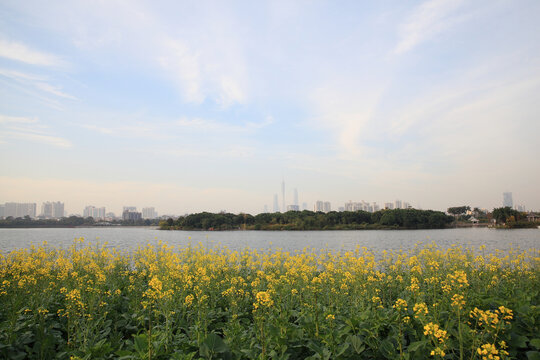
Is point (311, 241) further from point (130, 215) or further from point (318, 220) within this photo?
point (130, 215)

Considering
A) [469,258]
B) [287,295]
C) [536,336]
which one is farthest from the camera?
[469,258]

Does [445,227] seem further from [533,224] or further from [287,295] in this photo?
[287,295]

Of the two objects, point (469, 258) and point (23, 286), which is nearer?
point (23, 286)

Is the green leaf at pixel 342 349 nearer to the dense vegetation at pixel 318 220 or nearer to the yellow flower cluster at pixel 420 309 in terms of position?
the yellow flower cluster at pixel 420 309

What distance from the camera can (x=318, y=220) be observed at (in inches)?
3501

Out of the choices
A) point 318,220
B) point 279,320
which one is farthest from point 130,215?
point 279,320

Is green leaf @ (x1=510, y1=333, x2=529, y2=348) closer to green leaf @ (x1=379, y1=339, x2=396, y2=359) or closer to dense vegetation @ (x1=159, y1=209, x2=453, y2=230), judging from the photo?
green leaf @ (x1=379, y1=339, x2=396, y2=359)

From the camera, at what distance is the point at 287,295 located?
6.37 m

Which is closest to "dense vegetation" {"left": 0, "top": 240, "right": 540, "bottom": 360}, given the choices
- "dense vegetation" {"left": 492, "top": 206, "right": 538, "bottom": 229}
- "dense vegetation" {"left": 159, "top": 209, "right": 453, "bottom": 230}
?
"dense vegetation" {"left": 159, "top": 209, "right": 453, "bottom": 230}

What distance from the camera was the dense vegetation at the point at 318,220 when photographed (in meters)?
86.4

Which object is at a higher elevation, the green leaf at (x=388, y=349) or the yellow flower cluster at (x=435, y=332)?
the yellow flower cluster at (x=435, y=332)

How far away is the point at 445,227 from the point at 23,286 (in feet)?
336

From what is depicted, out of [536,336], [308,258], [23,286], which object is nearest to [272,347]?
[536,336]

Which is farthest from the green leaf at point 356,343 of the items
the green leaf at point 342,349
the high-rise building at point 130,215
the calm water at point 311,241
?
the high-rise building at point 130,215
